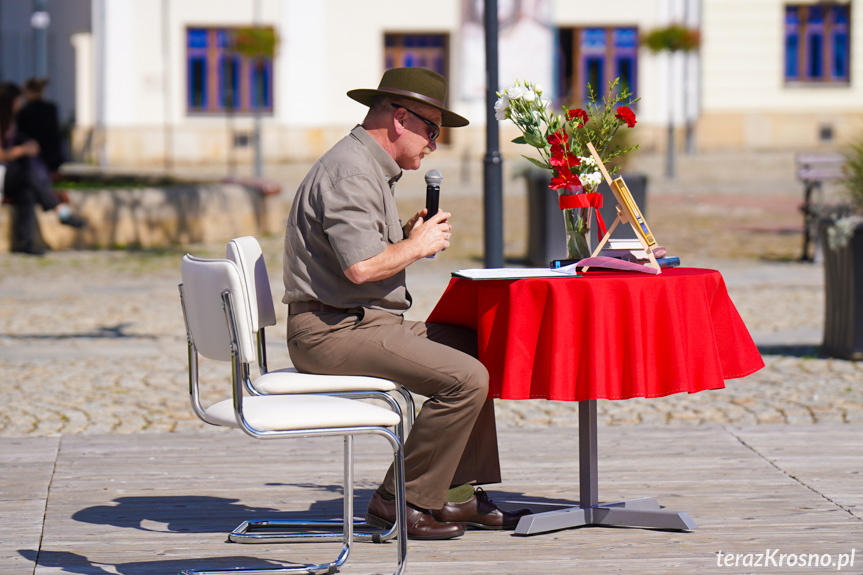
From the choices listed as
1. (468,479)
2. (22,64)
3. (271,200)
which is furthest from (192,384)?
(22,64)

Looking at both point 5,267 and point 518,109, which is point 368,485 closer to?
point 518,109

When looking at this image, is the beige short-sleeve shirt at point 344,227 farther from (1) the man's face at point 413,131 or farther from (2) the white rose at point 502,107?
(2) the white rose at point 502,107

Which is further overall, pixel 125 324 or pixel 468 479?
pixel 125 324

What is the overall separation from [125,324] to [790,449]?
5.52 m

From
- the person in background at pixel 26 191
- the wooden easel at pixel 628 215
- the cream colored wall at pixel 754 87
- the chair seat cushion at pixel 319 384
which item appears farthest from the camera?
the cream colored wall at pixel 754 87

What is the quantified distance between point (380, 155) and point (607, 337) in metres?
0.97

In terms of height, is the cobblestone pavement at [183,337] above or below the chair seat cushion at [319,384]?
below

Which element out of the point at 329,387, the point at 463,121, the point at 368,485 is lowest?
the point at 368,485

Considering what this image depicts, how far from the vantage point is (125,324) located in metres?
9.98

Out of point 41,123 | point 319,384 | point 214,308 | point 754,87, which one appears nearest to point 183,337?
point 319,384

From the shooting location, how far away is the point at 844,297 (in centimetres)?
836

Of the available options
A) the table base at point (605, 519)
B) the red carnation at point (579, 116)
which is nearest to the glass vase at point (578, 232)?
the red carnation at point (579, 116)

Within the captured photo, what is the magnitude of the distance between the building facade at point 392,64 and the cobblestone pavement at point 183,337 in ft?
47.3

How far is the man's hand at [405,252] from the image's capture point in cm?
438
